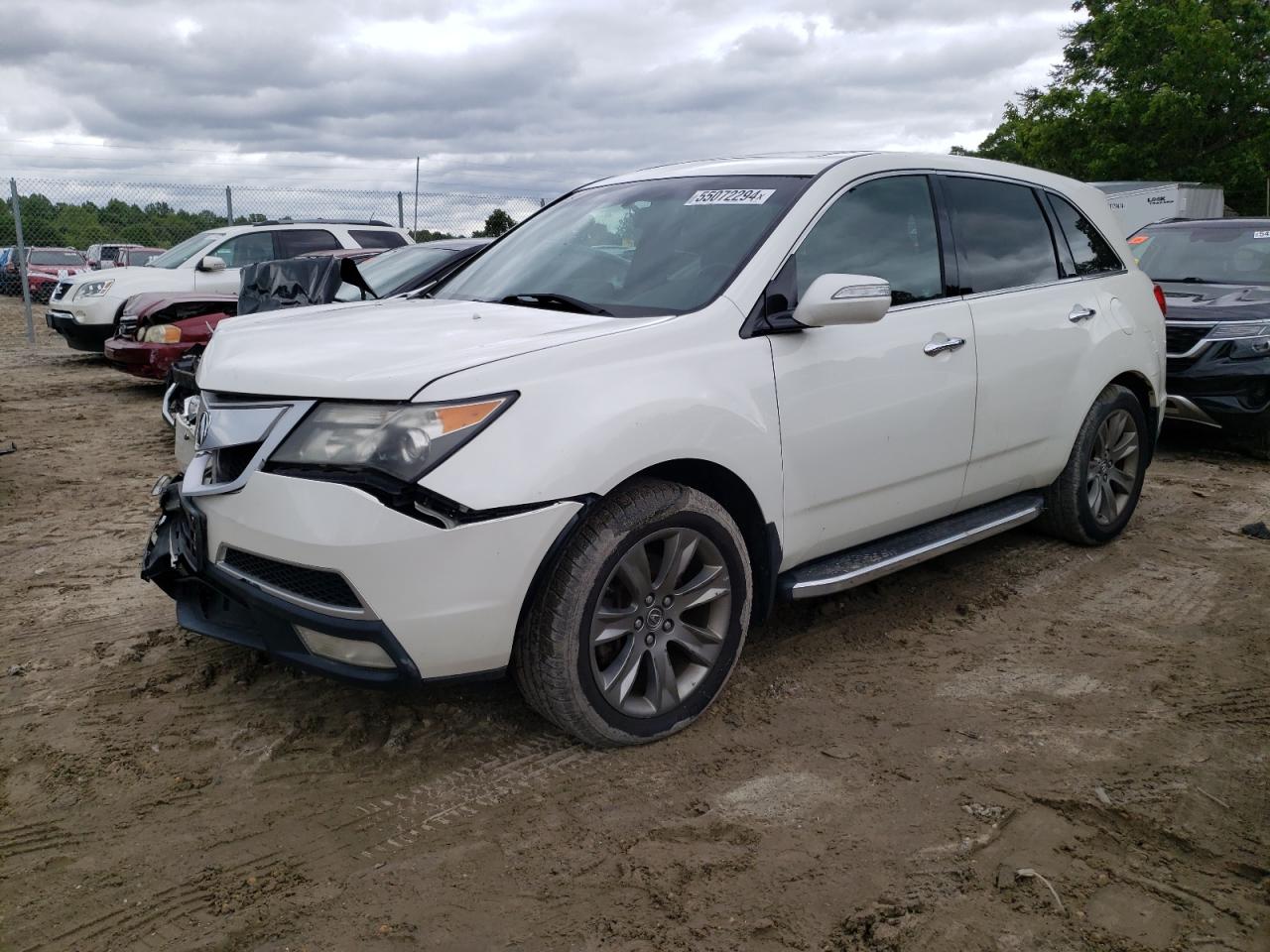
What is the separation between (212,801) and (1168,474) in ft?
20.4

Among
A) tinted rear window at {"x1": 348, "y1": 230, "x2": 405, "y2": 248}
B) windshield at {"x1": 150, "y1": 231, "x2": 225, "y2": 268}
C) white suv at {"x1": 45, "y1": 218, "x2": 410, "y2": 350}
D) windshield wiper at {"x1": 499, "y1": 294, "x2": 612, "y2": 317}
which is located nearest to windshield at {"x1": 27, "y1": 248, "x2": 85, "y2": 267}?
white suv at {"x1": 45, "y1": 218, "x2": 410, "y2": 350}

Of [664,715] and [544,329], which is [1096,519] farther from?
[544,329]

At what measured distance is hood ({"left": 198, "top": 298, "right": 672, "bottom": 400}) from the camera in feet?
8.70

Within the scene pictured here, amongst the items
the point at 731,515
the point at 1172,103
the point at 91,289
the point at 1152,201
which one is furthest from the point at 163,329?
the point at 1172,103

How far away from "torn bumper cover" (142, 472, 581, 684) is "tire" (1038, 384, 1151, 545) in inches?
116

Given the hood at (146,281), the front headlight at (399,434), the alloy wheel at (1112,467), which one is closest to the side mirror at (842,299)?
the front headlight at (399,434)

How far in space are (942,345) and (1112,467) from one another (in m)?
1.74

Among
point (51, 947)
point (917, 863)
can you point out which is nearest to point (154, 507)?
point (51, 947)

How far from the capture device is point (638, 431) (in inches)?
110

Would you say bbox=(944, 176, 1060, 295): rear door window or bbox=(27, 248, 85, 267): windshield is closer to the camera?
bbox=(944, 176, 1060, 295): rear door window

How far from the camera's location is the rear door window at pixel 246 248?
1222 centimetres

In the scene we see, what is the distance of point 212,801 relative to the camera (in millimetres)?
2795

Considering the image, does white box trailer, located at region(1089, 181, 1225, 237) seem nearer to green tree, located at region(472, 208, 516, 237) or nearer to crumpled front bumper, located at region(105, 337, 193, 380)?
green tree, located at region(472, 208, 516, 237)

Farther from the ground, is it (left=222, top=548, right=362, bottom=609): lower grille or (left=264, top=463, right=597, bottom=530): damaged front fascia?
(left=264, top=463, right=597, bottom=530): damaged front fascia
